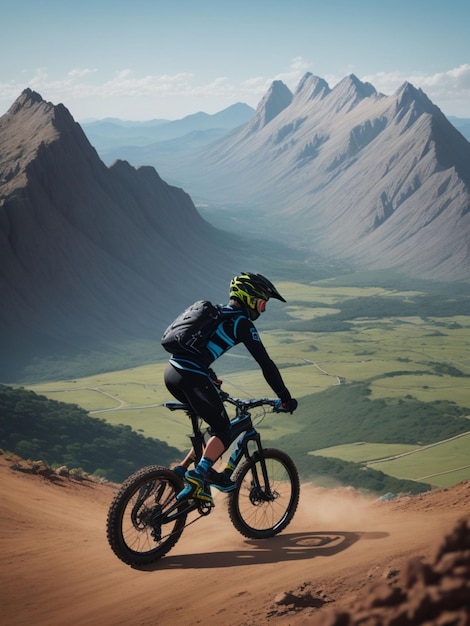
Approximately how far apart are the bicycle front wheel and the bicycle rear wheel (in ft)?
3.49

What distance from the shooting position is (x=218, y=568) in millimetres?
9758

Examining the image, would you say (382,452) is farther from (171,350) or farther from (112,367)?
(171,350)

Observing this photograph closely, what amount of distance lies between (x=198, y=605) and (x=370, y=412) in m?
154

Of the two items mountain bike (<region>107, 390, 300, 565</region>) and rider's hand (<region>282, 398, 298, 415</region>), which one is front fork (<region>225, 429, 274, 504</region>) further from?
rider's hand (<region>282, 398, 298, 415</region>)

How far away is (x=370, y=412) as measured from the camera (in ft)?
519

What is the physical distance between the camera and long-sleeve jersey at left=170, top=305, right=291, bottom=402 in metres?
9.85

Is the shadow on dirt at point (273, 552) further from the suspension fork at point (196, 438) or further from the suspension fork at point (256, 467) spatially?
the suspension fork at point (196, 438)

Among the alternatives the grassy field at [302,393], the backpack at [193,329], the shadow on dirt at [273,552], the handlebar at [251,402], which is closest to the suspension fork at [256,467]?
the handlebar at [251,402]

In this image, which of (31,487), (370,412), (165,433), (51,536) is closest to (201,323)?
(51,536)

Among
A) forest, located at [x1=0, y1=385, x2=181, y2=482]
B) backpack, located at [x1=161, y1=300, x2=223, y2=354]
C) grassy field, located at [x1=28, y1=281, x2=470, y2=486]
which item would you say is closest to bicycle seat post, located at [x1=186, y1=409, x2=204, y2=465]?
backpack, located at [x1=161, y1=300, x2=223, y2=354]

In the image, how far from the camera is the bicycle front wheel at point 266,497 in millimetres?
10953

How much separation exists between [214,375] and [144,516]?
7.52 ft

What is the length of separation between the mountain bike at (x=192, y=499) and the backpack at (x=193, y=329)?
0.92 metres

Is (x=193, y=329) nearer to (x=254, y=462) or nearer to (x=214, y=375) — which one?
(x=214, y=375)
